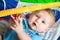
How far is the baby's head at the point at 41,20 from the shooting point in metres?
1.06

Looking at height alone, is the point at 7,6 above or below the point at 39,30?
above

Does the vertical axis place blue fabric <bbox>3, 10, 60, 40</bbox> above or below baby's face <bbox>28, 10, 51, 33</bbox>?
below

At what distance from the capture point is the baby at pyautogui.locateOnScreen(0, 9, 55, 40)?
1003 mm

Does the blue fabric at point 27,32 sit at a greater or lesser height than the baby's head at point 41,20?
lesser

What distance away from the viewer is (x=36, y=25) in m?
1.06

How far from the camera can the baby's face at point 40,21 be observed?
3.46 ft

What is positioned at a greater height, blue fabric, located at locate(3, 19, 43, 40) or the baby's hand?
the baby's hand

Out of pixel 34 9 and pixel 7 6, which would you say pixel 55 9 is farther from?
pixel 7 6

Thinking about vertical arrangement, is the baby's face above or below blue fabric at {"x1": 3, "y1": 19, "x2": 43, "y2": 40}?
above

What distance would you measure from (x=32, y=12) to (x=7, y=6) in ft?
0.64

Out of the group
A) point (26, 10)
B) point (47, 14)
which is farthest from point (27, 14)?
point (47, 14)

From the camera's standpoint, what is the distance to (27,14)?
1.08 meters

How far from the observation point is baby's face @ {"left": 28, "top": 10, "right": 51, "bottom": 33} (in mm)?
1056

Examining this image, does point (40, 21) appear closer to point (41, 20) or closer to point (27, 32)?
point (41, 20)
